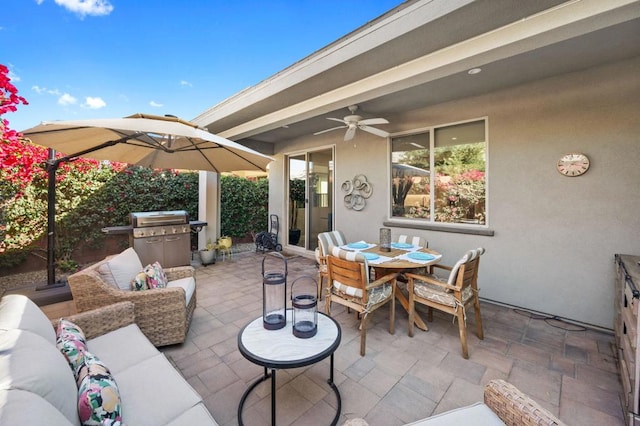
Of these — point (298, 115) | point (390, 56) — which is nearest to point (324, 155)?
point (298, 115)

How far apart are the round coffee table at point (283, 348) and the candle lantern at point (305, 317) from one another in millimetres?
37

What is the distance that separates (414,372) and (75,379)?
2.23 metres

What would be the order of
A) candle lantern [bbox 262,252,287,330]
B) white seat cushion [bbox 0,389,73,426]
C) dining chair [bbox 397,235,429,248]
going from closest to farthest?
white seat cushion [bbox 0,389,73,426] → candle lantern [bbox 262,252,287,330] → dining chair [bbox 397,235,429,248]

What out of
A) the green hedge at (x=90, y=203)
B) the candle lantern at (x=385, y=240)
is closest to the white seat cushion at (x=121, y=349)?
the candle lantern at (x=385, y=240)

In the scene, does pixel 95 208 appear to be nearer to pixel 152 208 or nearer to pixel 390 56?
pixel 152 208

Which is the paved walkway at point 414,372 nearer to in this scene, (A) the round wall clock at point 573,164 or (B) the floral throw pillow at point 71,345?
(B) the floral throw pillow at point 71,345

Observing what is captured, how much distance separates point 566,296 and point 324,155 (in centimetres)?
474

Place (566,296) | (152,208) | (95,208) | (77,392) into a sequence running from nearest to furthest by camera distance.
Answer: (77,392)
(566,296)
(95,208)
(152,208)

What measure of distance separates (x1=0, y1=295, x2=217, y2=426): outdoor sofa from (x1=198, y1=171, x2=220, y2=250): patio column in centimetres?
425

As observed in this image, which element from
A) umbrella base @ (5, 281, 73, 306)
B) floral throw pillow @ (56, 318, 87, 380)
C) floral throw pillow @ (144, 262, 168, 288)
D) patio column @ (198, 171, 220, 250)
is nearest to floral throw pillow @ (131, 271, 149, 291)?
floral throw pillow @ (144, 262, 168, 288)

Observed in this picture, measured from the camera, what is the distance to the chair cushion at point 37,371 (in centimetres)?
89

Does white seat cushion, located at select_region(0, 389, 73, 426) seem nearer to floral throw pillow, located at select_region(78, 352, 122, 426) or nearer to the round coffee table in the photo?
floral throw pillow, located at select_region(78, 352, 122, 426)

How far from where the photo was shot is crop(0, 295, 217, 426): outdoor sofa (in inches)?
32.4

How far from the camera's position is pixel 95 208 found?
521cm
